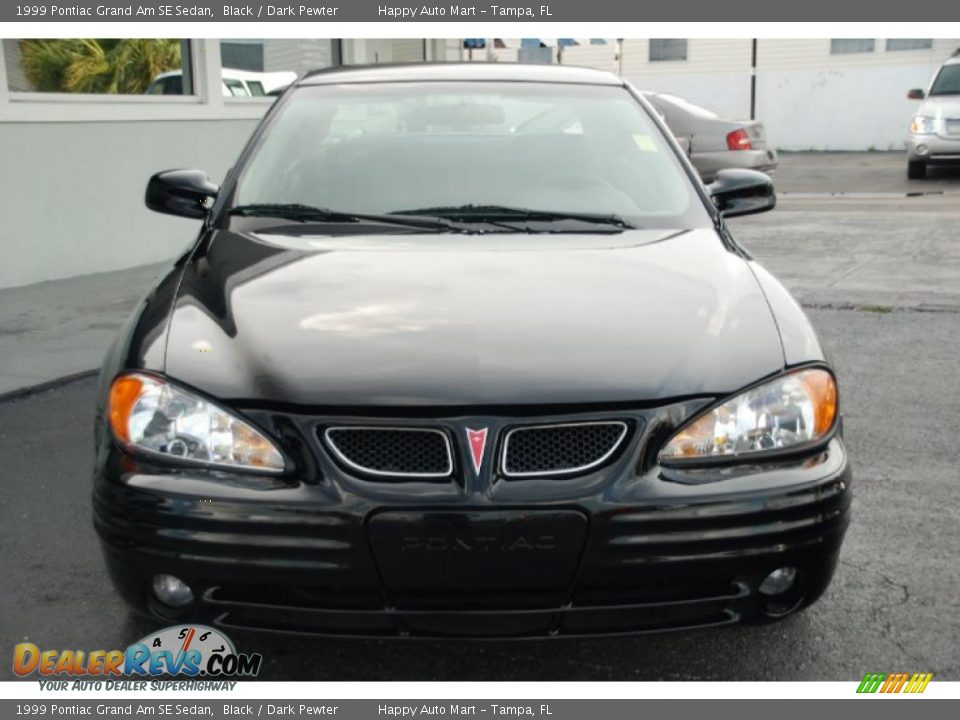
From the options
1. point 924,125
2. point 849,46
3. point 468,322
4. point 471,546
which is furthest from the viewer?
point 849,46

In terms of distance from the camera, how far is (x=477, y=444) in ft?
8.07

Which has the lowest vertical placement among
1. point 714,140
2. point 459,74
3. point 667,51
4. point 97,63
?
point 714,140

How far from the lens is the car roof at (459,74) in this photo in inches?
170

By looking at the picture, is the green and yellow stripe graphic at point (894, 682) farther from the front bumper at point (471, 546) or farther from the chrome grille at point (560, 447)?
the chrome grille at point (560, 447)

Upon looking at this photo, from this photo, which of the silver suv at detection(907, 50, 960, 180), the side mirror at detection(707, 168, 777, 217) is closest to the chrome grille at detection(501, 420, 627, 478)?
the side mirror at detection(707, 168, 777, 217)

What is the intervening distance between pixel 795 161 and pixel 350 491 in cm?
Result: 2490

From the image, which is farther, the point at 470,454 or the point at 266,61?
A: the point at 266,61

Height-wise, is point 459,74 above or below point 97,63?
above

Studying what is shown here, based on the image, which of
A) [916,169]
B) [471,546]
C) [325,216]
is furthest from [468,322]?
[916,169]

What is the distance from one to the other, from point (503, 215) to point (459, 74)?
0.95 meters

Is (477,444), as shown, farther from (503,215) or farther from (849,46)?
(849,46)

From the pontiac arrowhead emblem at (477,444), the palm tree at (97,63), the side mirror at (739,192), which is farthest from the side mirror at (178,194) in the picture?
the palm tree at (97,63)

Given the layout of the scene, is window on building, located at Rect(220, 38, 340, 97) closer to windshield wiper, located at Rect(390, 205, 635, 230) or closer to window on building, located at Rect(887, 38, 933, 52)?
windshield wiper, located at Rect(390, 205, 635, 230)

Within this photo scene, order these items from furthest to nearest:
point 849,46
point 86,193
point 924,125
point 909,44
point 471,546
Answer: point 849,46 < point 909,44 < point 924,125 < point 86,193 < point 471,546
